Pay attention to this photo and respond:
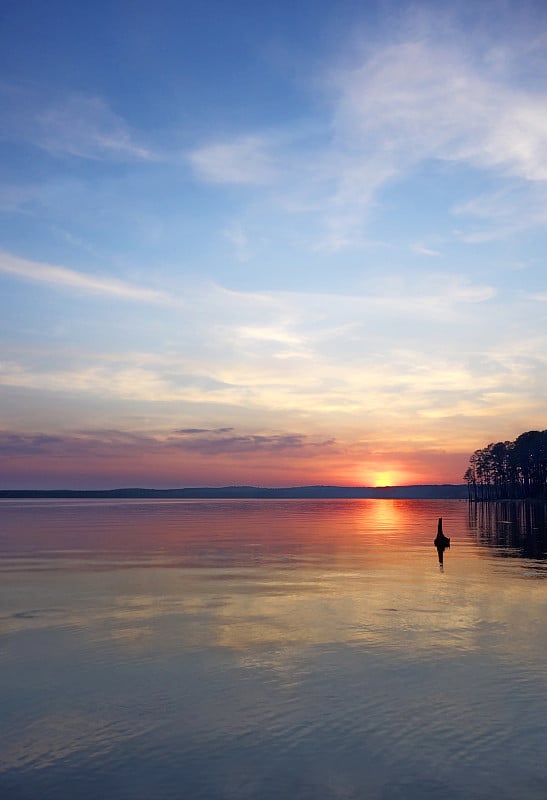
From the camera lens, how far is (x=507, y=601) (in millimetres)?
33000

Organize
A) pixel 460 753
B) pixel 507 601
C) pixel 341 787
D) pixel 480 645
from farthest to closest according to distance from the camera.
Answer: pixel 507 601
pixel 480 645
pixel 460 753
pixel 341 787

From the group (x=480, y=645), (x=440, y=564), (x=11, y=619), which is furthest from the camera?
(x=440, y=564)

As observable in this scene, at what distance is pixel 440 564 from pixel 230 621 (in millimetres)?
26620

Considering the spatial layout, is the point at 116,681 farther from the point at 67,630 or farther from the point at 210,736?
the point at 67,630

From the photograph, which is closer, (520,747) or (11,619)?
(520,747)

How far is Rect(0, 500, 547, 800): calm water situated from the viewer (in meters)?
13.3

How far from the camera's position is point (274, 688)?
1886 centimetres

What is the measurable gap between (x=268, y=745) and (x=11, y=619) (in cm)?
1792

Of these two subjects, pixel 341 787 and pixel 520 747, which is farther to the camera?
pixel 520 747

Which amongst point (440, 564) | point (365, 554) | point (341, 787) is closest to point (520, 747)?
point (341, 787)

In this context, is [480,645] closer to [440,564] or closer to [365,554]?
[440,564]

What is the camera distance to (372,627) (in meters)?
27.1

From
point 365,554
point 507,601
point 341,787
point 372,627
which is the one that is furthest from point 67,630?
point 365,554

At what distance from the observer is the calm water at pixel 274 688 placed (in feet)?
43.6
